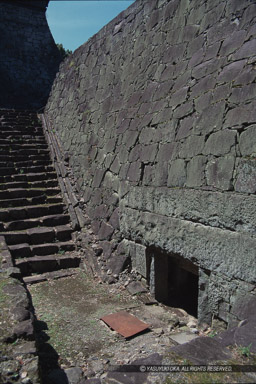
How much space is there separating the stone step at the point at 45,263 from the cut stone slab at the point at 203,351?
12.5ft

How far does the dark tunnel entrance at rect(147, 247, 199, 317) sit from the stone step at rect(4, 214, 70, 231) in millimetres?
2659

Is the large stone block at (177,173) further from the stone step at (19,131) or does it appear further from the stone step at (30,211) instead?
the stone step at (19,131)

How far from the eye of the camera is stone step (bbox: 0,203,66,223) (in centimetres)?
631

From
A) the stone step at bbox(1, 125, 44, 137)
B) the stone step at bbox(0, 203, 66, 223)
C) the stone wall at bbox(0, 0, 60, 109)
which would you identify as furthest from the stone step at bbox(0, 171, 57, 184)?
the stone wall at bbox(0, 0, 60, 109)

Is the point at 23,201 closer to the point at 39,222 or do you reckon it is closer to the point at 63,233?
the point at 39,222

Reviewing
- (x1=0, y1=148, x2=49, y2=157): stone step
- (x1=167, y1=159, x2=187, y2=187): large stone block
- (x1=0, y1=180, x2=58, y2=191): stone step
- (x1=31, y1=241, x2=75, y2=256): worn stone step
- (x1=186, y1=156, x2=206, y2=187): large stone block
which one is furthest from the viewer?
(x1=0, y1=148, x2=49, y2=157): stone step

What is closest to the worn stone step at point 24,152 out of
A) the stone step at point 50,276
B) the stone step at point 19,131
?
the stone step at point 19,131

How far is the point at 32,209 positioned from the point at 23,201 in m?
0.38

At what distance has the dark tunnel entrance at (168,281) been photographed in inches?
175

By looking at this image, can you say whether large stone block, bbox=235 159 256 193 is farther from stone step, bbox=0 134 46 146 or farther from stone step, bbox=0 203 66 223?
stone step, bbox=0 134 46 146

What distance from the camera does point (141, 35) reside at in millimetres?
5293

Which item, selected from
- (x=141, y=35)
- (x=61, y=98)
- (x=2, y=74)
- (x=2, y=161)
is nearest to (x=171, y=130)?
(x=141, y=35)

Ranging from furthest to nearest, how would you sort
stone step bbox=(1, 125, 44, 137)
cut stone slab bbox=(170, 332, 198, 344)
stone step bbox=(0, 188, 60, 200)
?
1. stone step bbox=(1, 125, 44, 137)
2. stone step bbox=(0, 188, 60, 200)
3. cut stone slab bbox=(170, 332, 198, 344)

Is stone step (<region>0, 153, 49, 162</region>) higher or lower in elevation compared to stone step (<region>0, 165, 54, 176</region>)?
higher
